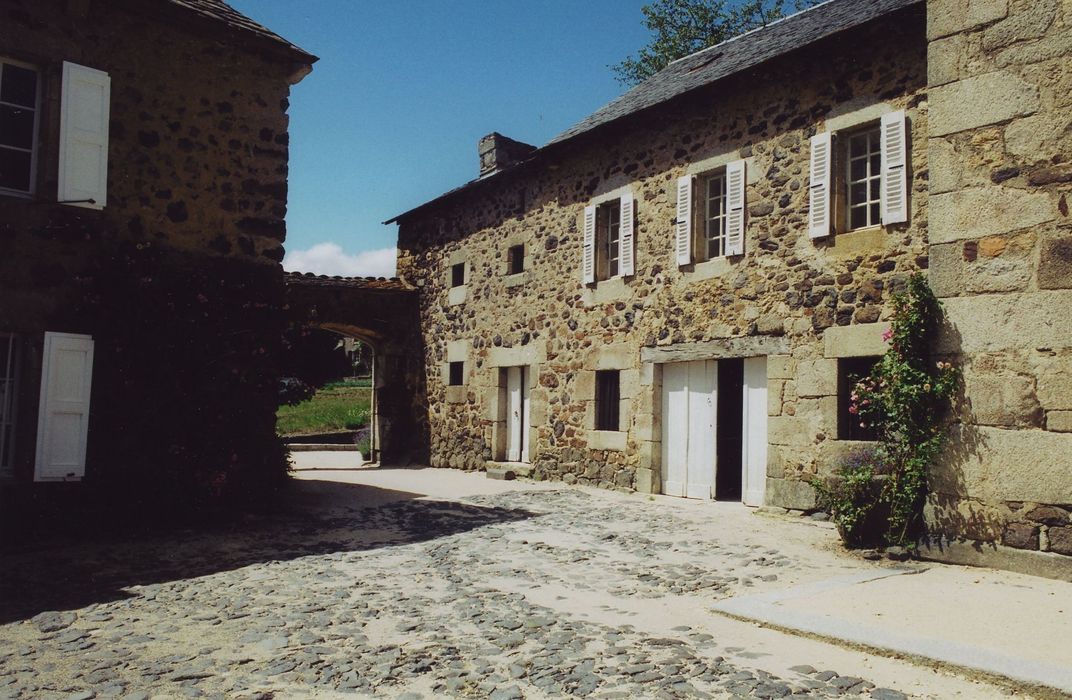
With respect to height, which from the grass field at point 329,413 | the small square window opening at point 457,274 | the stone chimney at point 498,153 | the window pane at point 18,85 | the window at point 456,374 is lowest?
the grass field at point 329,413

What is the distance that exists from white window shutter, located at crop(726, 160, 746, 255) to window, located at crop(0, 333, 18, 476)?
7224 mm

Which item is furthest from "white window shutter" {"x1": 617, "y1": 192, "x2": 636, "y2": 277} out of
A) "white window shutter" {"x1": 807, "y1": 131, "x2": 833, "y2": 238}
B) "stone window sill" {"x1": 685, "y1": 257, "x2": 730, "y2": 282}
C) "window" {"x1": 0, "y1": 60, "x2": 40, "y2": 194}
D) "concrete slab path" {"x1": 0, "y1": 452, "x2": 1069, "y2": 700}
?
"window" {"x1": 0, "y1": 60, "x2": 40, "y2": 194}

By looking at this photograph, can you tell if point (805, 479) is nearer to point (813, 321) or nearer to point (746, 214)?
point (813, 321)

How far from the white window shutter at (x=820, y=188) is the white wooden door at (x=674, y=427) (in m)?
2.42

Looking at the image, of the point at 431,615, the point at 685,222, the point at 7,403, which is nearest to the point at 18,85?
the point at 7,403

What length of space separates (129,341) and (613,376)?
20.3ft

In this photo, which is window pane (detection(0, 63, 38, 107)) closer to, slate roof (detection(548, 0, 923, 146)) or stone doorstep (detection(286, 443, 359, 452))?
slate roof (detection(548, 0, 923, 146))

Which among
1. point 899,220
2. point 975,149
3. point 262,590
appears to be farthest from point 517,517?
point 975,149

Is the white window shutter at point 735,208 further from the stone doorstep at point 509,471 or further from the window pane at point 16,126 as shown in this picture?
the window pane at point 16,126

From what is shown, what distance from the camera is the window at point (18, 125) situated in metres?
6.89

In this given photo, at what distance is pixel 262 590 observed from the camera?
5086mm

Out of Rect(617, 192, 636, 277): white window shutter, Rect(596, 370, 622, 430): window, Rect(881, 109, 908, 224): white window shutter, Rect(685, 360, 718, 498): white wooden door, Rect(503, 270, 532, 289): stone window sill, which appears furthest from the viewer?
Rect(503, 270, 532, 289): stone window sill

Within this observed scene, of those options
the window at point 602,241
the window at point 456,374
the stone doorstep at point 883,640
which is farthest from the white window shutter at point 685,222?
the window at point 456,374

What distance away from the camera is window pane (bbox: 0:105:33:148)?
22.6ft
